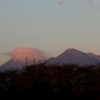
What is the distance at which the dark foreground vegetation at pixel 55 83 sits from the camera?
Result: 3697cm

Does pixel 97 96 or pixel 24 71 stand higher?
pixel 24 71

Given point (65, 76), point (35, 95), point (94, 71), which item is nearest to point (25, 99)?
point (35, 95)

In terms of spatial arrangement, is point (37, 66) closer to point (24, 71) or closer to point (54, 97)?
point (24, 71)

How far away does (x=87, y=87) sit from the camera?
37.4 meters

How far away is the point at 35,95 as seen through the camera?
37562mm

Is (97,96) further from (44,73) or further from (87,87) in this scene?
(44,73)

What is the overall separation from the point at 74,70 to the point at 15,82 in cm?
476

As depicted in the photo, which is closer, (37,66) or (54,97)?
(54,97)

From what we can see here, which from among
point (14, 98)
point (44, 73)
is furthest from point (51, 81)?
point (14, 98)

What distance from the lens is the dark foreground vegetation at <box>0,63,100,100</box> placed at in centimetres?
3697

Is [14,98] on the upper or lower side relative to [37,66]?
lower

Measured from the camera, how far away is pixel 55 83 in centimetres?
3775

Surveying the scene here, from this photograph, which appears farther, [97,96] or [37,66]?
[37,66]

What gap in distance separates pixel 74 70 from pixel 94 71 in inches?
64.8
